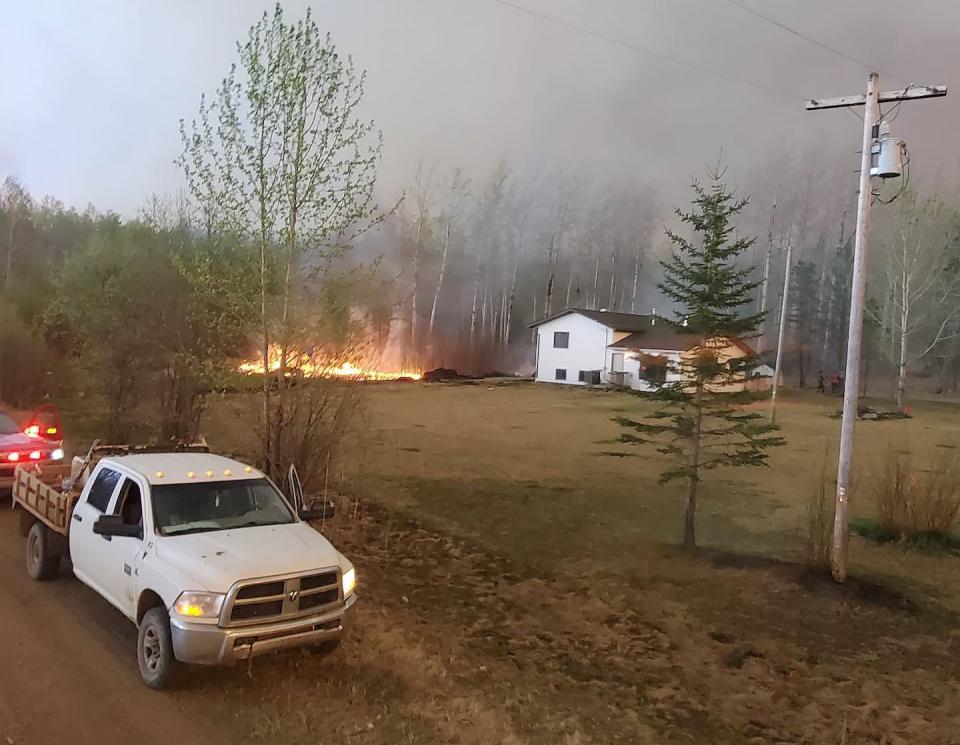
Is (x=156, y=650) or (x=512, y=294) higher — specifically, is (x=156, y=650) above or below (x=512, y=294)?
below

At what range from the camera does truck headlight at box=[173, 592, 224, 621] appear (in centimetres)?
531

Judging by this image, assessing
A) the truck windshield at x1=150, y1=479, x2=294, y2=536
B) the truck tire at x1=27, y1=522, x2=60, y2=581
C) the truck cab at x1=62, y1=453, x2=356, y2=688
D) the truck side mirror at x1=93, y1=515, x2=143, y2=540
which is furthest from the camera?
the truck tire at x1=27, y1=522, x2=60, y2=581

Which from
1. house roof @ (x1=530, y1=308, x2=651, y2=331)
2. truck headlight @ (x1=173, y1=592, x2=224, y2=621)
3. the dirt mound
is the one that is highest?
house roof @ (x1=530, y1=308, x2=651, y2=331)

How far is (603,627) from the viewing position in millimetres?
8008

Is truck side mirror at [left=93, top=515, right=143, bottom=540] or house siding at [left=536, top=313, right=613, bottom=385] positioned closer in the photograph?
truck side mirror at [left=93, top=515, right=143, bottom=540]

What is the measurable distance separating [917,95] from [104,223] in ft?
131

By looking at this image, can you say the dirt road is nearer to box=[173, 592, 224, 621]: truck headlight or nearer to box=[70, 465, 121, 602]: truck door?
box=[70, 465, 121, 602]: truck door

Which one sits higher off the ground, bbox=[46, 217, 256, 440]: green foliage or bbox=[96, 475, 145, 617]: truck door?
bbox=[46, 217, 256, 440]: green foliage

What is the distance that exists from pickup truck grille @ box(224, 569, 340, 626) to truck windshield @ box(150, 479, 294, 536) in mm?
1119

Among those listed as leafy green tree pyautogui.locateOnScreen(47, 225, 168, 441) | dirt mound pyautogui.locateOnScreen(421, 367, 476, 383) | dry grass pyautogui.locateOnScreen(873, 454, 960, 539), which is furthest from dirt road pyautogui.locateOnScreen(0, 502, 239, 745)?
dirt mound pyautogui.locateOnScreen(421, 367, 476, 383)

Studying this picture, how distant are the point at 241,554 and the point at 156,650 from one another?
0.94m

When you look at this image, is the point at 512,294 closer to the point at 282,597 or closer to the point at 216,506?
the point at 216,506

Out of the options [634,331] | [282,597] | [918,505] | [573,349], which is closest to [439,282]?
[573,349]

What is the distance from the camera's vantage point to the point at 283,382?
1191cm
